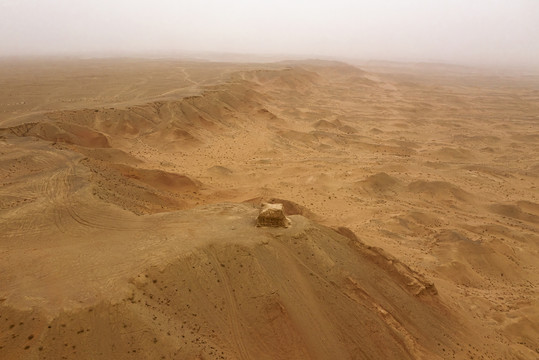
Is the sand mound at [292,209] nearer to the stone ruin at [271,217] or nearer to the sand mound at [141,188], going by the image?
the sand mound at [141,188]

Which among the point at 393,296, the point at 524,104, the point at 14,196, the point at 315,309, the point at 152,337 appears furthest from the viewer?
the point at 524,104

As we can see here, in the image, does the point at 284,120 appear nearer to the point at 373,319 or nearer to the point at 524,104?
the point at 373,319

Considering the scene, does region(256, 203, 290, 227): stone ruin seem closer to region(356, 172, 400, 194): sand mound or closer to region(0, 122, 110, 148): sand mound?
region(356, 172, 400, 194): sand mound

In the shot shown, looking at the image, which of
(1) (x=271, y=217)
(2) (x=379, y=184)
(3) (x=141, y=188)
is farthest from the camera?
(2) (x=379, y=184)

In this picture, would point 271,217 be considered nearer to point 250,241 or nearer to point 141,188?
point 250,241

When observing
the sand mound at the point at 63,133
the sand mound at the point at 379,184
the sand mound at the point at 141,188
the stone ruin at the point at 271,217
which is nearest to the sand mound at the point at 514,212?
the sand mound at the point at 379,184

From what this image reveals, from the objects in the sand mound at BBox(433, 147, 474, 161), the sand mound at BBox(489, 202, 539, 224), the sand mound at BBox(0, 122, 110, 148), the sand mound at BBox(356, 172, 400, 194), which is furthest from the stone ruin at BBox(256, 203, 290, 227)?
the sand mound at BBox(433, 147, 474, 161)

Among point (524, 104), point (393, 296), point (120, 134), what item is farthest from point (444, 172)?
point (524, 104)

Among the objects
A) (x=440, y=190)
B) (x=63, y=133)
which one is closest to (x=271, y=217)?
(x=440, y=190)

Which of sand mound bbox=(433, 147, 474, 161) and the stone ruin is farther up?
the stone ruin
